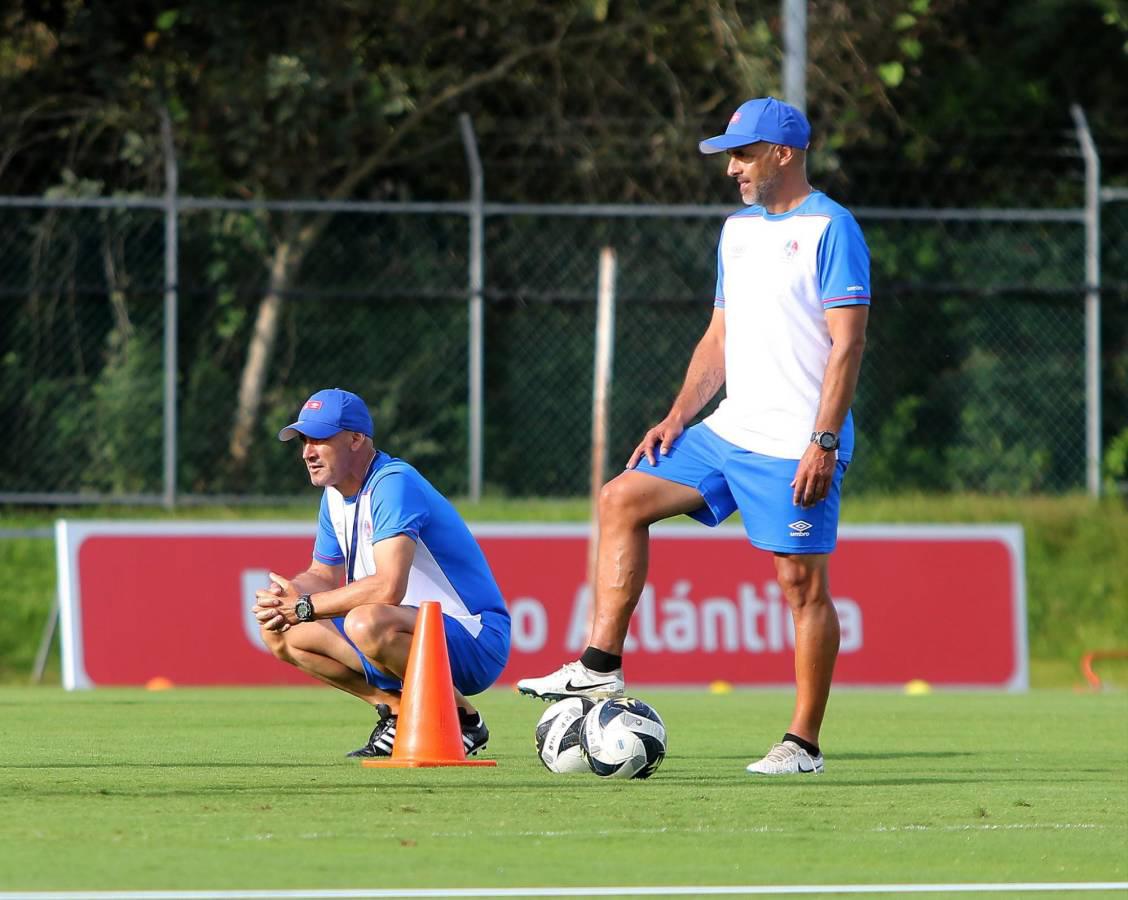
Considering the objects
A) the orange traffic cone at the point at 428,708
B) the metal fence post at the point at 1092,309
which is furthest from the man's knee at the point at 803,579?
the metal fence post at the point at 1092,309

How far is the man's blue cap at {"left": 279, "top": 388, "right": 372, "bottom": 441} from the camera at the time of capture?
7.41 meters

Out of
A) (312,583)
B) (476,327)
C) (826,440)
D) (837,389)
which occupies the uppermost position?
(476,327)

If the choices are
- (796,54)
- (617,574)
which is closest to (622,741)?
(617,574)

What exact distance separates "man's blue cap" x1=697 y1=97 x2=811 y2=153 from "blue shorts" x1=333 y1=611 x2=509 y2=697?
1.85 m

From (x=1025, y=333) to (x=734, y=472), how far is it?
10.9 meters

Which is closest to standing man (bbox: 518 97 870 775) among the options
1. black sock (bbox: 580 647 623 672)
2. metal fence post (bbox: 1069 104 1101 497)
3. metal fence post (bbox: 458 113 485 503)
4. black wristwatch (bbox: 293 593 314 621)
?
black sock (bbox: 580 647 623 672)

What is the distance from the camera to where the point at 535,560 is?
565 inches

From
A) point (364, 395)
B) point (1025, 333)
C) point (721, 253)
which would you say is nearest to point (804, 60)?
point (1025, 333)

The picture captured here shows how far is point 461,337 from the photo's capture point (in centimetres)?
1664

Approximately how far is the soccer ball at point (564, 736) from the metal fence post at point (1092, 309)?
401 inches

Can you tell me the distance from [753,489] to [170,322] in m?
9.48

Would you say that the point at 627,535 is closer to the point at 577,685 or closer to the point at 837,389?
the point at 577,685

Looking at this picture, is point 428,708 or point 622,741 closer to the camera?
point 622,741

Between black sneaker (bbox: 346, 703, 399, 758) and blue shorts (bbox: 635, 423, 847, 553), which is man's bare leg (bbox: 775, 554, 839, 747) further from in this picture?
black sneaker (bbox: 346, 703, 399, 758)
